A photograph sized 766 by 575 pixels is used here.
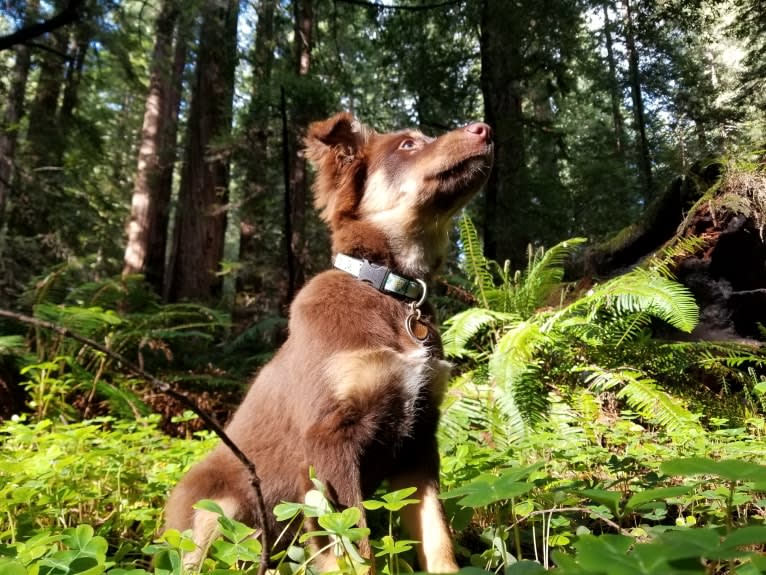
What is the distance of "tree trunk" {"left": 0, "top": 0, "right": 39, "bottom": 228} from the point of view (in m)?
8.93

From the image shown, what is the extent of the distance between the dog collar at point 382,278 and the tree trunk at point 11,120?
26.7 ft

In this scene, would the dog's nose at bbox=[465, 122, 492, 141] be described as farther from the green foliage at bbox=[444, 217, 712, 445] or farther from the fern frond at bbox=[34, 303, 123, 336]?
the fern frond at bbox=[34, 303, 123, 336]

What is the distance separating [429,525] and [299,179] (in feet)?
31.4

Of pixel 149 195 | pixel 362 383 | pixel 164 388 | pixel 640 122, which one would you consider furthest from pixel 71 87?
pixel 640 122

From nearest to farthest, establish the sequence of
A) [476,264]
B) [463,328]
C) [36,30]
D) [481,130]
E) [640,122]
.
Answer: [481,130], [36,30], [463,328], [476,264], [640,122]

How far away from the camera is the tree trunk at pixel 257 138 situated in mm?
8354

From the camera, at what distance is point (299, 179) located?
11078mm

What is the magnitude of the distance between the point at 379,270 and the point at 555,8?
730cm

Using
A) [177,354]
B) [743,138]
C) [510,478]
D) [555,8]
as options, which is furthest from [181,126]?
[510,478]

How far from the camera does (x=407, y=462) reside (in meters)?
2.51

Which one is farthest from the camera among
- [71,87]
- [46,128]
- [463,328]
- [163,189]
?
[163,189]

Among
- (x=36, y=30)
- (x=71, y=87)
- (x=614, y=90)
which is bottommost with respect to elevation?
(x=36, y=30)

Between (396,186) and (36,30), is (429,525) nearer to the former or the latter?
(396,186)

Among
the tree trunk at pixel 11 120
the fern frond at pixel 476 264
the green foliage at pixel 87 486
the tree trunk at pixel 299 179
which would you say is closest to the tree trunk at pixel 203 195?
the tree trunk at pixel 299 179
